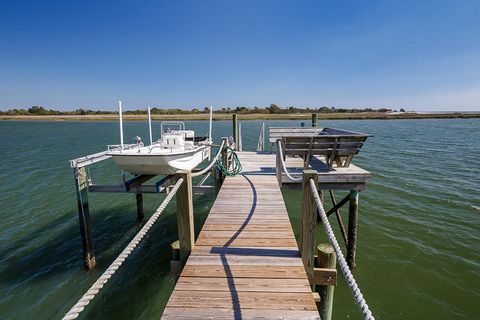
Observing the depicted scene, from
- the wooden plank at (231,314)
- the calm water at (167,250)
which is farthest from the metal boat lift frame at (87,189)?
the wooden plank at (231,314)

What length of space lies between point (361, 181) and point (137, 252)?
7.16m

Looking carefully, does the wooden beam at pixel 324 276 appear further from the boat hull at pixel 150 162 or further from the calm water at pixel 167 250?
the boat hull at pixel 150 162

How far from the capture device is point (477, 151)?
23.0 m

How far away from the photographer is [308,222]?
3.68 m

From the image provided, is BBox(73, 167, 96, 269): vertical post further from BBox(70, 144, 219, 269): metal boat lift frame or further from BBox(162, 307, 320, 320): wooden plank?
BBox(162, 307, 320, 320): wooden plank

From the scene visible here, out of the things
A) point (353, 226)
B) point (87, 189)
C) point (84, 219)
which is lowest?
point (353, 226)

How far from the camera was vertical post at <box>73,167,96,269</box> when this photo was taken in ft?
23.5

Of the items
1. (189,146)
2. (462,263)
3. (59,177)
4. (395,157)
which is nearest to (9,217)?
(59,177)

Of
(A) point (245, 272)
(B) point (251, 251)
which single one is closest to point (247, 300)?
(A) point (245, 272)

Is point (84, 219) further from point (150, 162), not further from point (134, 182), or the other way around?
point (150, 162)

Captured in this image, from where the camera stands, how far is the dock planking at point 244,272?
2.84 metres

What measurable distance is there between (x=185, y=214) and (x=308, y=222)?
1754 mm

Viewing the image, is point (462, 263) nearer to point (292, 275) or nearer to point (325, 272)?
point (325, 272)

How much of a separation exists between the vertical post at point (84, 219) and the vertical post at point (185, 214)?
469cm
